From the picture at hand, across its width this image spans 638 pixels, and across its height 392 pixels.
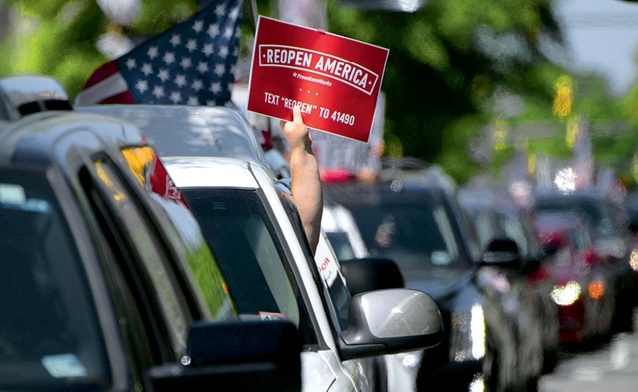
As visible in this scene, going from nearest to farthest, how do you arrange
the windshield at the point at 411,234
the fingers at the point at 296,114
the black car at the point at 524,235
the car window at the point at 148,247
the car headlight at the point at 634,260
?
the car window at the point at 148,247 < the fingers at the point at 296,114 < the windshield at the point at 411,234 < the black car at the point at 524,235 < the car headlight at the point at 634,260

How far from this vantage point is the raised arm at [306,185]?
6.32 metres

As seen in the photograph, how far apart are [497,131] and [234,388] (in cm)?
10217

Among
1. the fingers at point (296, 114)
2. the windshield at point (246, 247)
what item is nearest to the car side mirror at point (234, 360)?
the windshield at point (246, 247)

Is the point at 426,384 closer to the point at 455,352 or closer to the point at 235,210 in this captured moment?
the point at 455,352

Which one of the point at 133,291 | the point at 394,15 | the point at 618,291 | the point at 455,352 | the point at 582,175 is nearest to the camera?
the point at 133,291

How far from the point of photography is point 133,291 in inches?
128

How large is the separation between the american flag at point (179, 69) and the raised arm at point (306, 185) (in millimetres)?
3267

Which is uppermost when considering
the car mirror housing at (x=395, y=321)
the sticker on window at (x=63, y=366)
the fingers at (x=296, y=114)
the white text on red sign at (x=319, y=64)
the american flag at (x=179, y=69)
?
the sticker on window at (x=63, y=366)

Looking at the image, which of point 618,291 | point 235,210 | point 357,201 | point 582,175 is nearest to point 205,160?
point 235,210

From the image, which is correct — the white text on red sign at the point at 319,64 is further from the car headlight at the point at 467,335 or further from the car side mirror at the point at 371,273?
the car headlight at the point at 467,335

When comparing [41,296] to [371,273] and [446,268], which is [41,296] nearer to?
[371,273]

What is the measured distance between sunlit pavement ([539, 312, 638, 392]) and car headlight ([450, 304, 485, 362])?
6466 millimetres

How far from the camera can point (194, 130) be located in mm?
6168

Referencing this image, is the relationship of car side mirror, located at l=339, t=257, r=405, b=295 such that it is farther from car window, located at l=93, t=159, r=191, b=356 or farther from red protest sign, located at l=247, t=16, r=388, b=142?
car window, located at l=93, t=159, r=191, b=356
